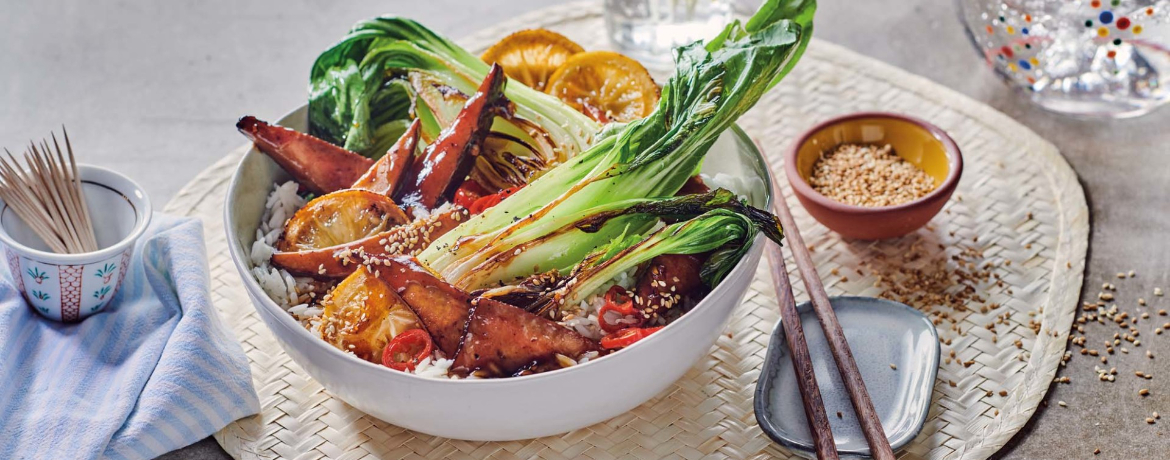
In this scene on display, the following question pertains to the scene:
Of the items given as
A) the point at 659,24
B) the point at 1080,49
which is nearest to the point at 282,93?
the point at 659,24

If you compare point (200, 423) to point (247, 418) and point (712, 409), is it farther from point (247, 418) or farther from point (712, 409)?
point (712, 409)

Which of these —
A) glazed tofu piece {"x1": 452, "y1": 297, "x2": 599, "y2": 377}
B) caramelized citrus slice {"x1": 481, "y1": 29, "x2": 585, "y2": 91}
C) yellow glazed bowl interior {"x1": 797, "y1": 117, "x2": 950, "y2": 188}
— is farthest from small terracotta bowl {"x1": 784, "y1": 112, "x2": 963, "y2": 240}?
glazed tofu piece {"x1": 452, "y1": 297, "x2": 599, "y2": 377}

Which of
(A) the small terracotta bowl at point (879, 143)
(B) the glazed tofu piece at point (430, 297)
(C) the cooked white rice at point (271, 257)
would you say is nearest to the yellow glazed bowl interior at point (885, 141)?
(A) the small terracotta bowl at point (879, 143)

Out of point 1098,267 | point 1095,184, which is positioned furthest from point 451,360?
point 1095,184

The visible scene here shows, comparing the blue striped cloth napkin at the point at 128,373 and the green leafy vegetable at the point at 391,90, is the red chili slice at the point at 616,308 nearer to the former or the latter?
the green leafy vegetable at the point at 391,90

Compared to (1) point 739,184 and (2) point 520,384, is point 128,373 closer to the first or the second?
(2) point 520,384
